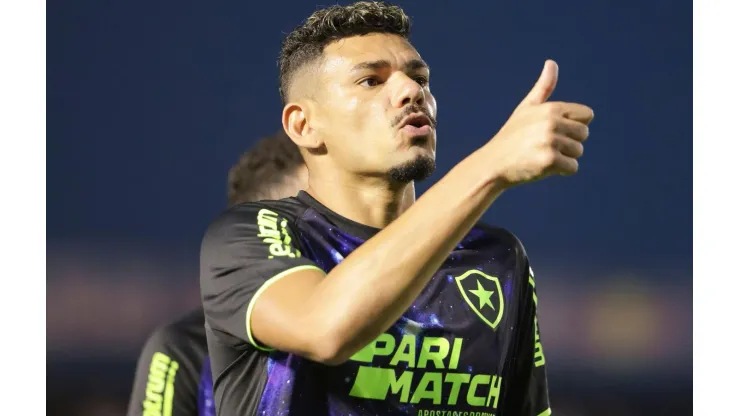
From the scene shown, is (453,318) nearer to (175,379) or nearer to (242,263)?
(242,263)

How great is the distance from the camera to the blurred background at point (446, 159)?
2.35m

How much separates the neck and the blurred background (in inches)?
42.1

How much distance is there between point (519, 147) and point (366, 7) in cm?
60

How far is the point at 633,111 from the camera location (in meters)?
2.56

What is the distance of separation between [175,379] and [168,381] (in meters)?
0.01

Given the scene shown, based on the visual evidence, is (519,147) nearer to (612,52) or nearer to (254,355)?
(254,355)

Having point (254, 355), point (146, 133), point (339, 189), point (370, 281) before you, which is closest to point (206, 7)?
point (146, 133)

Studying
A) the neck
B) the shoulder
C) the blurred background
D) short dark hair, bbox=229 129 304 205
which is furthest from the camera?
the blurred background

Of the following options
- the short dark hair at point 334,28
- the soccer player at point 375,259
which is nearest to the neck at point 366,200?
the soccer player at point 375,259

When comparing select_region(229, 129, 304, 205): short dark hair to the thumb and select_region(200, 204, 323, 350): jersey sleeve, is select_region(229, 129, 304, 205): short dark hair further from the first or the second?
the thumb

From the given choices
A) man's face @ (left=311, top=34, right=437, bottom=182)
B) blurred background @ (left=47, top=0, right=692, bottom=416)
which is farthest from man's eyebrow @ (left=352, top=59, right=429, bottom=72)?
blurred background @ (left=47, top=0, right=692, bottom=416)

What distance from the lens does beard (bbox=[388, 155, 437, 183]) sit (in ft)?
4.33

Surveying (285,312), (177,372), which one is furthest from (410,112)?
(177,372)

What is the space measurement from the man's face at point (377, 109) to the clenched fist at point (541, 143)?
317mm
